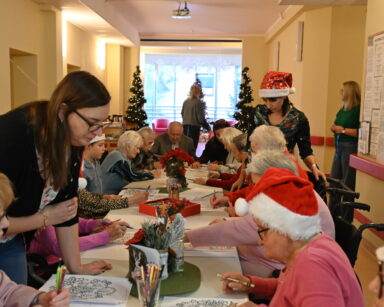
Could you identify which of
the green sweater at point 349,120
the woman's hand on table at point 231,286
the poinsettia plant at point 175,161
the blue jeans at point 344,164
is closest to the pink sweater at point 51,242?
the woman's hand on table at point 231,286

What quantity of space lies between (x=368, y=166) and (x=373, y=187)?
21cm

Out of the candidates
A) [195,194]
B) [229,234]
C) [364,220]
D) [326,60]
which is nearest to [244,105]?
[326,60]

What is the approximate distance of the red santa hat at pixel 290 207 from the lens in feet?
4.53

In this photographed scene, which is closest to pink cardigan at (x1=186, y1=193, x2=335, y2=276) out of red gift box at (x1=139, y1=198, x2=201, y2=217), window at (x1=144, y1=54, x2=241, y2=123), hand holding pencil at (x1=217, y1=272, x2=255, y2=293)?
hand holding pencil at (x1=217, y1=272, x2=255, y2=293)

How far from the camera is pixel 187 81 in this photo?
17172mm

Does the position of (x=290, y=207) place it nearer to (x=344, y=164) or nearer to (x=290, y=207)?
(x=290, y=207)

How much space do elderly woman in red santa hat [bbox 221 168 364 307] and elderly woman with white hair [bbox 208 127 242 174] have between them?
116 inches

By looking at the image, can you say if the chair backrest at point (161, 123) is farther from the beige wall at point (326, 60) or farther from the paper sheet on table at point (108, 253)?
the paper sheet on table at point (108, 253)

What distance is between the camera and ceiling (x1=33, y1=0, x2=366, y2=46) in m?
7.43

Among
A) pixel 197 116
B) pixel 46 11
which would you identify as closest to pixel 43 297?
pixel 46 11

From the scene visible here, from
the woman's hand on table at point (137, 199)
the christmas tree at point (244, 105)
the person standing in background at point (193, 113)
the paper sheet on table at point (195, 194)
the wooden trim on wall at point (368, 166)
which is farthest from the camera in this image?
the christmas tree at point (244, 105)

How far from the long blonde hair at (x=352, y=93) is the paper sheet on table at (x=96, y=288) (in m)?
4.66

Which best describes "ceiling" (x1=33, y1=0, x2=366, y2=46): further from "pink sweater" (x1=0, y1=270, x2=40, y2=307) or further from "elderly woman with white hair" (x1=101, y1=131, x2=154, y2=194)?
"pink sweater" (x1=0, y1=270, x2=40, y2=307)

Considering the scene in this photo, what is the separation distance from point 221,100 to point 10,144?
15.8m
